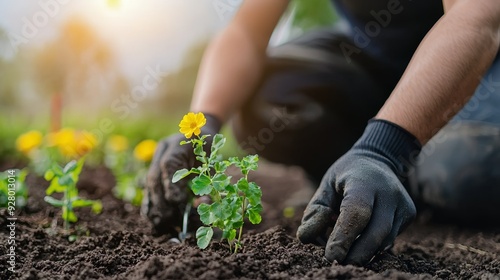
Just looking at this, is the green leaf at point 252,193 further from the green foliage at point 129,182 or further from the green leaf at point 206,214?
the green foliage at point 129,182

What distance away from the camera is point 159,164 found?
189cm

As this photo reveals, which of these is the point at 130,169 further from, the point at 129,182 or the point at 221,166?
the point at 221,166

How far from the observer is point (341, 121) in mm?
3045

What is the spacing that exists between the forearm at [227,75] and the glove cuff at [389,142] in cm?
85

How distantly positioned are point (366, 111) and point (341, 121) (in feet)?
0.52

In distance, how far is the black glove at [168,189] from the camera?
1.80 m

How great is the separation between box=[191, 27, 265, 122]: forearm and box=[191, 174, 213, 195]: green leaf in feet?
3.11

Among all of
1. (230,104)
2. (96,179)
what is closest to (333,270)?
(230,104)

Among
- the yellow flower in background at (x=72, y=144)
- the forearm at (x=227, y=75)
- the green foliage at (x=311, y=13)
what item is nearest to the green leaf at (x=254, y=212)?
the forearm at (x=227, y=75)

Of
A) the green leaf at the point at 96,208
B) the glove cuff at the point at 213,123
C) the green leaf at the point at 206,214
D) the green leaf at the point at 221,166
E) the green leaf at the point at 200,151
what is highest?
the green leaf at the point at 200,151

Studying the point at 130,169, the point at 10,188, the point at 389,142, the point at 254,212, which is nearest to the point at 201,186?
the point at 254,212

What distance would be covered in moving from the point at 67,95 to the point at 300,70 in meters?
4.87

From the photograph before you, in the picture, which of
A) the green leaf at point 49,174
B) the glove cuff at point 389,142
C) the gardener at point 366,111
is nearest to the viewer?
the gardener at point 366,111

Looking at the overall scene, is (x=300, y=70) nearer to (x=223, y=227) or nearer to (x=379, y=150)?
(x=379, y=150)
